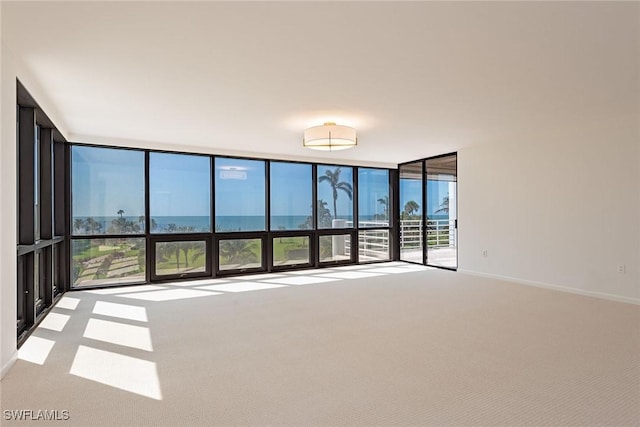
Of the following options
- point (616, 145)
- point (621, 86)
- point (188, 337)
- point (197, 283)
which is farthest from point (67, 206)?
point (616, 145)

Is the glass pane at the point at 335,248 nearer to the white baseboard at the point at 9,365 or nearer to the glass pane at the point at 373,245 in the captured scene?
the glass pane at the point at 373,245

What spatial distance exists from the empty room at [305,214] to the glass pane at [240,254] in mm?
38

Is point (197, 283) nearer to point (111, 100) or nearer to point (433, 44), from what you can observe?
point (111, 100)

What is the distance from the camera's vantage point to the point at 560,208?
5.34 metres

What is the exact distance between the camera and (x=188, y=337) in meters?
3.39

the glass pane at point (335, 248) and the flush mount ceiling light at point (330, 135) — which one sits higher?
the flush mount ceiling light at point (330, 135)

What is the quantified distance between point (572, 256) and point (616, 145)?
1557 mm

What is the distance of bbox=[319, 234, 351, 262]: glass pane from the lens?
26.1 feet

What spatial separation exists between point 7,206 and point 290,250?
5176 millimetres

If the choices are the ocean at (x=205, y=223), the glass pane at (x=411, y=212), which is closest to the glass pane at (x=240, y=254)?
the ocean at (x=205, y=223)

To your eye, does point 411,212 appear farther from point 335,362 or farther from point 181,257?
point 335,362

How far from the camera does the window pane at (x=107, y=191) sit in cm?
575

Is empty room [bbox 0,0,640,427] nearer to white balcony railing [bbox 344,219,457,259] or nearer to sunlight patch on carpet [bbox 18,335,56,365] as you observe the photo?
sunlight patch on carpet [bbox 18,335,56,365]
